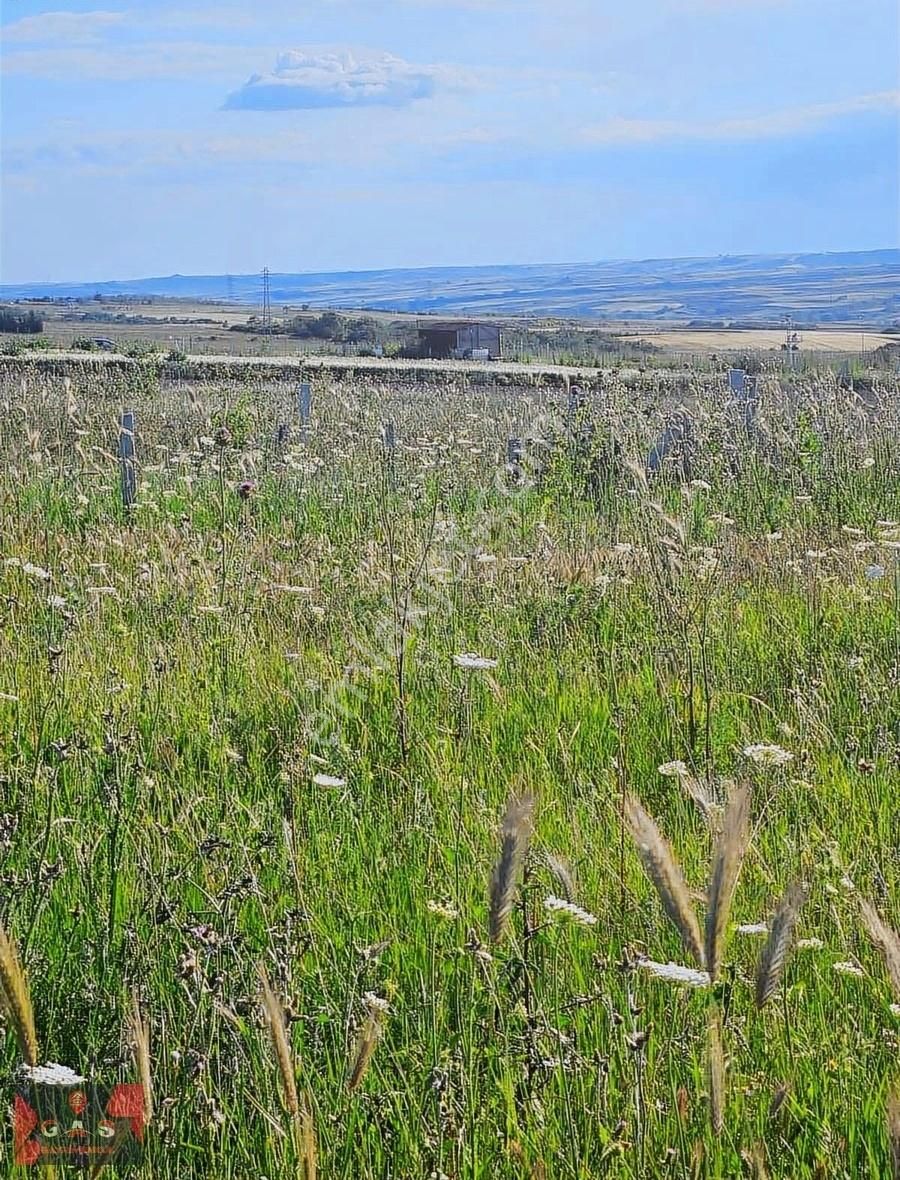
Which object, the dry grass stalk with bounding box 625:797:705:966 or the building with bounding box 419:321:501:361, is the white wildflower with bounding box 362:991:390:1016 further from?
the building with bounding box 419:321:501:361

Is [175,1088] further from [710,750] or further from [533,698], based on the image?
[533,698]

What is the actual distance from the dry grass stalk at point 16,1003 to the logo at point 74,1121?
0.63 meters

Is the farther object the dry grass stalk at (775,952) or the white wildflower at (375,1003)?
the white wildflower at (375,1003)

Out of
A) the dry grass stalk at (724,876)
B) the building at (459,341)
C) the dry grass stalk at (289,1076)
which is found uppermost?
the building at (459,341)

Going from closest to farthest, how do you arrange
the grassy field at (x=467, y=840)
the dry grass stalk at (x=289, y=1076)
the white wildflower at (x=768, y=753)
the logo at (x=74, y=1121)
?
the dry grass stalk at (x=289, y=1076)
the logo at (x=74, y=1121)
the grassy field at (x=467, y=840)
the white wildflower at (x=768, y=753)

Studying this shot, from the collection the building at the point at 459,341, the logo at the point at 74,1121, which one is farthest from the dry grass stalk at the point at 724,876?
the building at the point at 459,341

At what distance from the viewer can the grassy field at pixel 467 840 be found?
217 cm

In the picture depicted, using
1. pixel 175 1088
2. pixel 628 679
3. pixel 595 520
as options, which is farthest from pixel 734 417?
pixel 175 1088

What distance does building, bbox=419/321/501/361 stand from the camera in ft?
201

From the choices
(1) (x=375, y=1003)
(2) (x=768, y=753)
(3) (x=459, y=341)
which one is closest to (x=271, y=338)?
(3) (x=459, y=341)

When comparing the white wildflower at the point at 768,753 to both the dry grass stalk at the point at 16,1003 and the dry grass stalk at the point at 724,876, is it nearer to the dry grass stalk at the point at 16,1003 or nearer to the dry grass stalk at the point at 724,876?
the dry grass stalk at the point at 724,876

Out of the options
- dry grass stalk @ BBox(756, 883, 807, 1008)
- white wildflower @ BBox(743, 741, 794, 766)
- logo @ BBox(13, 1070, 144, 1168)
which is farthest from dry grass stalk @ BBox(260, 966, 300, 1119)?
white wildflower @ BBox(743, 741, 794, 766)

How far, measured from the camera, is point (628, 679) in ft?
16.5

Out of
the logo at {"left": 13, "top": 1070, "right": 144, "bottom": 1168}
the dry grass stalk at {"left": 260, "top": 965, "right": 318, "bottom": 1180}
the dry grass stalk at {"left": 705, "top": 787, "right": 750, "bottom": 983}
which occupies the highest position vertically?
the dry grass stalk at {"left": 705, "top": 787, "right": 750, "bottom": 983}
